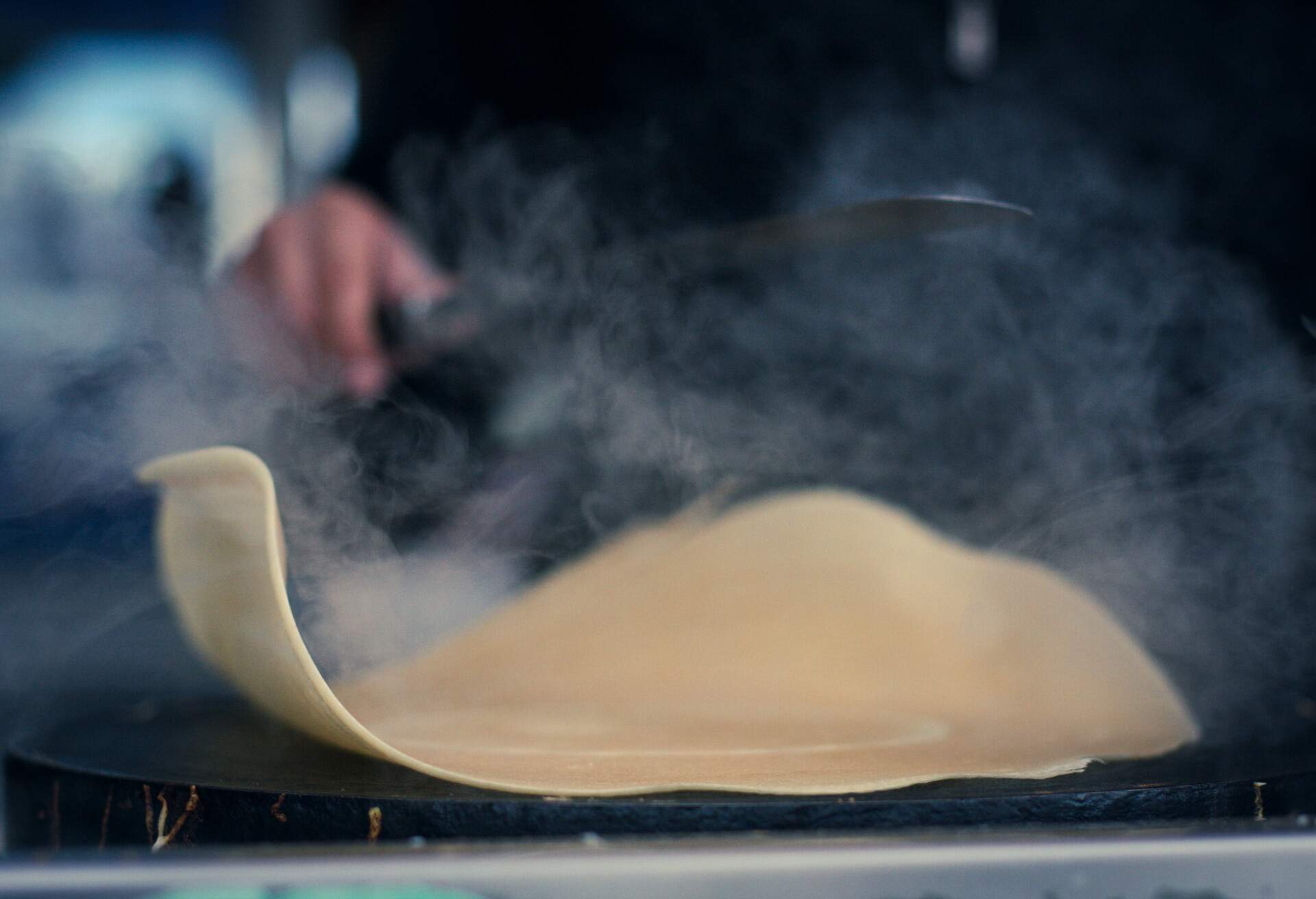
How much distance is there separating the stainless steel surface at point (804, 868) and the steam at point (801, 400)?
41 centimetres

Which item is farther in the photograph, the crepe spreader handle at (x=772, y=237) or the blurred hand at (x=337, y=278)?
the blurred hand at (x=337, y=278)

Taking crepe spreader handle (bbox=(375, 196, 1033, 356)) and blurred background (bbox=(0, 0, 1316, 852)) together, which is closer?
crepe spreader handle (bbox=(375, 196, 1033, 356))

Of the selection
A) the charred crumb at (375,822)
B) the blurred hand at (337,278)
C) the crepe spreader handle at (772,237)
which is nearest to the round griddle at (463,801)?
the charred crumb at (375,822)

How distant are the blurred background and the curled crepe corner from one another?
8.2 inches

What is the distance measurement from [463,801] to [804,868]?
0.61 feet

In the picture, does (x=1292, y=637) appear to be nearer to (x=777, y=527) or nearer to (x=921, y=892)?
(x=777, y=527)

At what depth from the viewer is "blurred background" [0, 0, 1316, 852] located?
978mm

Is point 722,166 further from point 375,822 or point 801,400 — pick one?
point 375,822

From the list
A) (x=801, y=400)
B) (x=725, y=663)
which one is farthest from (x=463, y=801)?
(x=801, y=400)

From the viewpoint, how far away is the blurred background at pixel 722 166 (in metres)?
0.98

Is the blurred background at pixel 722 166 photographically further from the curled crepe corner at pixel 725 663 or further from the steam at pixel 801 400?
the curled crepe corner at pixel 725 663

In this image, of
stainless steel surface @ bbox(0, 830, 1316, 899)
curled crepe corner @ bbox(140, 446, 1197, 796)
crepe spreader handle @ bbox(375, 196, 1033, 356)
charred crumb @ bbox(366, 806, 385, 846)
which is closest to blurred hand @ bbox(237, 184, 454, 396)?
crepe spreader handle @ bbox(375, 196, 1033, 356)

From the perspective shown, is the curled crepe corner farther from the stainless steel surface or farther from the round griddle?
the stainless steel surface

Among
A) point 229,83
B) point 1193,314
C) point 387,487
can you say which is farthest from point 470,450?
point 229,83
